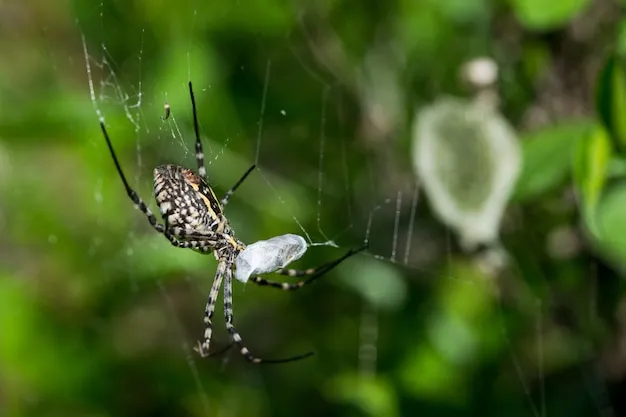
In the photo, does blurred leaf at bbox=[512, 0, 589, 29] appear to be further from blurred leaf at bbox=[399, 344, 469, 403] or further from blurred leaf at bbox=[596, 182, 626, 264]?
blurred leaf at bbox=[399, 344, 469, 403]

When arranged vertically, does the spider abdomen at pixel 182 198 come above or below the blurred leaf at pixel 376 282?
above

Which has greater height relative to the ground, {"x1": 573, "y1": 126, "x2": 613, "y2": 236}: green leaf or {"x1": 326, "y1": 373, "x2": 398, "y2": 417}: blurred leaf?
{"x1": 573, "y1": 126, "x2": 613, "y2": 236}: green leaf

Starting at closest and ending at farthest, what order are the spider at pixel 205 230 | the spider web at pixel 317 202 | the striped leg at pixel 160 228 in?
the spider at pixel 205 230
the striped leg at pixel 160 228
the spider web at pixel 317 202

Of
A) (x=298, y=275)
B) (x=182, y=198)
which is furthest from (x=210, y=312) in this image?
(x=182, y=198)

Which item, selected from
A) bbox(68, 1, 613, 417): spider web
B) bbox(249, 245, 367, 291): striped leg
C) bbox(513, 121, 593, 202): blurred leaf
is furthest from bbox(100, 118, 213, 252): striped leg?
bbox(513, 121, 593, 202): blurred leaf

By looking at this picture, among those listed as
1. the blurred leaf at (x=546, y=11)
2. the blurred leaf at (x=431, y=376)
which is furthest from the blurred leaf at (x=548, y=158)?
the blurred leaf at (x=431, y=376)

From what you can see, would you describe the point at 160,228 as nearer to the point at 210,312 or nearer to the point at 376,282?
the point at 210,312

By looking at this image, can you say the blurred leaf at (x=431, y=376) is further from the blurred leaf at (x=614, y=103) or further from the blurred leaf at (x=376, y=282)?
the blurred leaf at (x=614, y=103)
